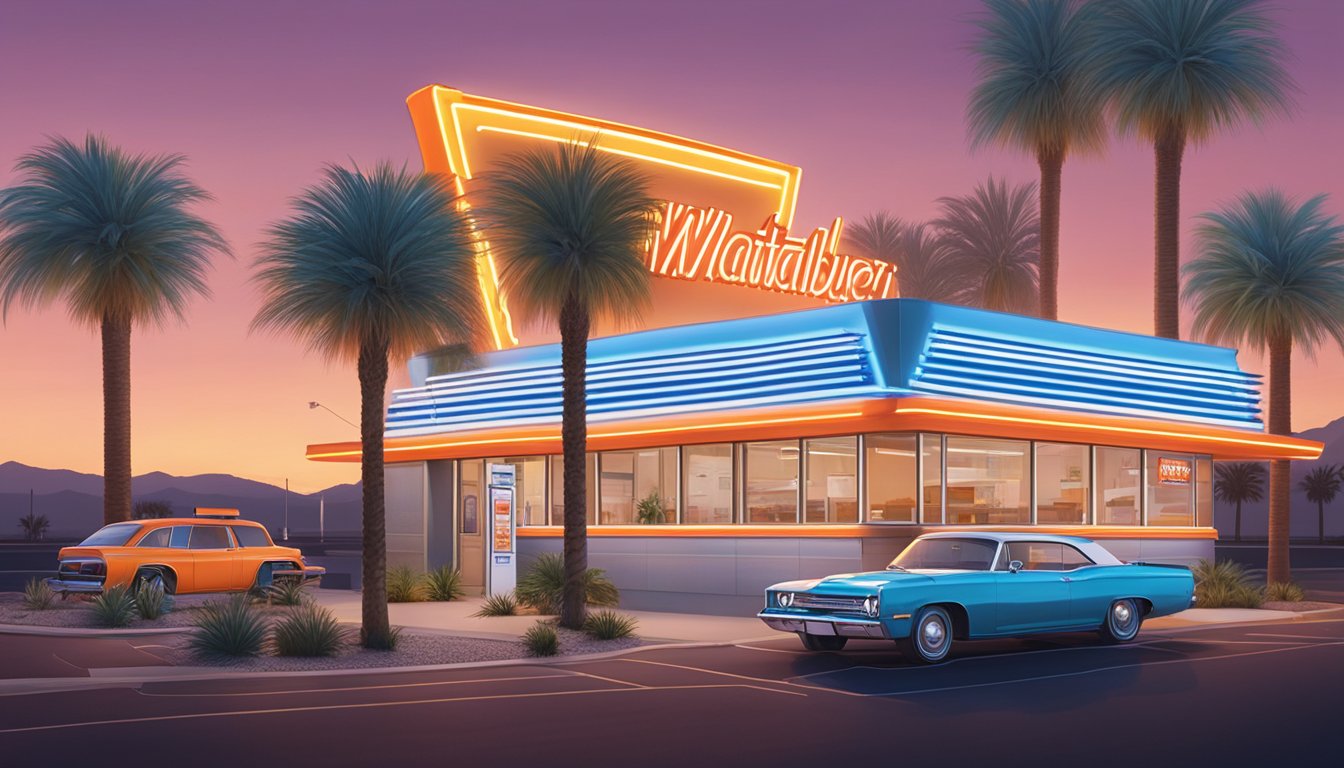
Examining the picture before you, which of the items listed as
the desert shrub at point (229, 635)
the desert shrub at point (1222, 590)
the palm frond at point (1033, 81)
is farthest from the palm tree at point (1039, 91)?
the desert shrub at point (229, 635)

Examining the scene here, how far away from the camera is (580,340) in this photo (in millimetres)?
22531

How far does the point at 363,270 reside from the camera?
19.8m

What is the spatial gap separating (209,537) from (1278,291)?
24.9m

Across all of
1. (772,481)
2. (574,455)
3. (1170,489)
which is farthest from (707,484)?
(1170,489)

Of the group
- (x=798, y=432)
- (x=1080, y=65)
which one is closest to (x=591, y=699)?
(x=798, y=432)

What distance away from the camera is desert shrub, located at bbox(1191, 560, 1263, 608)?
2911cm

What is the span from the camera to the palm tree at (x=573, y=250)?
70.9 feet

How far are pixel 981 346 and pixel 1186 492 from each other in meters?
8.57

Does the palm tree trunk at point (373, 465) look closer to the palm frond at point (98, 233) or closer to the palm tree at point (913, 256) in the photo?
the palm frond at point (98, 233)

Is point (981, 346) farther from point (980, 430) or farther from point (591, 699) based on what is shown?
point (591, 699)

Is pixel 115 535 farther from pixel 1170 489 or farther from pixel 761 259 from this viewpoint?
pixel 1170 489

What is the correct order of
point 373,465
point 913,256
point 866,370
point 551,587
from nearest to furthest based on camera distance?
point 373,465 < point 866,370 < point 551,587 < point 913,256

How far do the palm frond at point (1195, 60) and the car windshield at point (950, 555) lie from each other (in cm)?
1852

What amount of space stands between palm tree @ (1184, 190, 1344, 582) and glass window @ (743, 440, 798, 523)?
13.1 m
